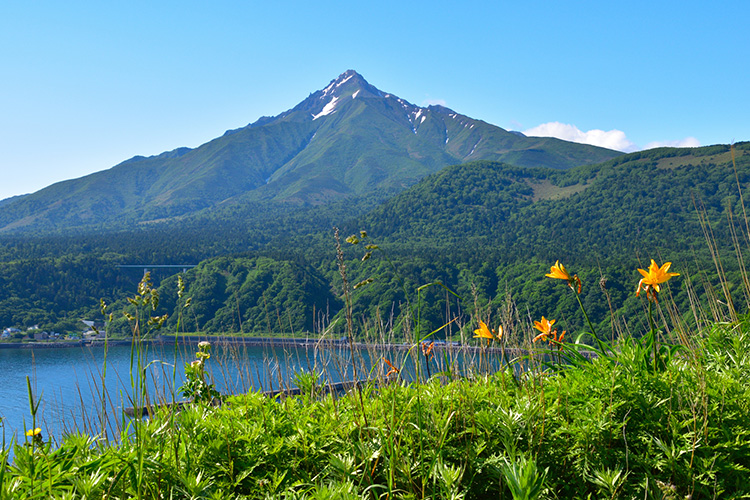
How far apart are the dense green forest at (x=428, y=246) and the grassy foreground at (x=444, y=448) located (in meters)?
21.5

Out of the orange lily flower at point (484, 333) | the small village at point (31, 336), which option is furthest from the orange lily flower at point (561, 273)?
the small village at point (31, 336)

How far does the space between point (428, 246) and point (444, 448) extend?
10357 cm

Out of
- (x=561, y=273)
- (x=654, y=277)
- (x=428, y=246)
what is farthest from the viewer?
(x=428, y=246)

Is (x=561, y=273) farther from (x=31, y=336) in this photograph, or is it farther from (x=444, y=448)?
(x=31, y=336)

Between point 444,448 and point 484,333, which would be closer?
point 444,448

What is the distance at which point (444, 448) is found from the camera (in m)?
1.64

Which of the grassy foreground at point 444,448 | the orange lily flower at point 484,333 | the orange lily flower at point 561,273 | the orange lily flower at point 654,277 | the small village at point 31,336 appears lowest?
the small village at point 31,336

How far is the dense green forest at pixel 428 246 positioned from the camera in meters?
49.4

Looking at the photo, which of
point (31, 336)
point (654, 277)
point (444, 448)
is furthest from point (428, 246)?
point (444, 448)

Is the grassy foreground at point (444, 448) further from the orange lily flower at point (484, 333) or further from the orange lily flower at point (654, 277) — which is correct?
the orange lily flower at point (654, 277)

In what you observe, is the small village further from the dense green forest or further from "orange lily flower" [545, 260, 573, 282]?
"orange lily flower" [545, 260, 573, 282]

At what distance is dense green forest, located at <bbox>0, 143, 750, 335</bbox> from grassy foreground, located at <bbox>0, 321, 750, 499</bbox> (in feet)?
70.6

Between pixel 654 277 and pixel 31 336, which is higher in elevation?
pixel 654 277

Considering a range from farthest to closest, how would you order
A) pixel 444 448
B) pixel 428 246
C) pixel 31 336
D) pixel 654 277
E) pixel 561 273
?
pixel 428 246 < pixel 31 336 < pixel 561 273 < pixel 654 277 < pixel 444 448
